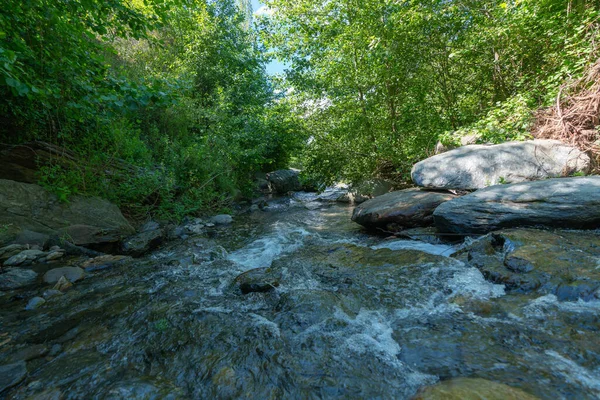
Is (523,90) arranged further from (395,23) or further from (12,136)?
(12,136)

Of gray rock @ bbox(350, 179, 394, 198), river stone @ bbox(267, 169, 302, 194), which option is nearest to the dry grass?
gray rock @ bbox(350, 179, 394, 198)

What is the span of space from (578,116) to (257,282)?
7362 mm

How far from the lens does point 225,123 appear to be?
464 inches

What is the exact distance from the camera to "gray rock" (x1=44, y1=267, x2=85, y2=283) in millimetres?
3992

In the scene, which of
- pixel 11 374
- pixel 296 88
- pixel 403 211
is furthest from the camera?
pixel 296 88

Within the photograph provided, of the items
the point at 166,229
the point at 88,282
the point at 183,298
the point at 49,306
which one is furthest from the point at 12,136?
the point at 183,298

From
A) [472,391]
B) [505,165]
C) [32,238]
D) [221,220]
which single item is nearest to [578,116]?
[505,165]

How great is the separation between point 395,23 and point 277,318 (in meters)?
8.85

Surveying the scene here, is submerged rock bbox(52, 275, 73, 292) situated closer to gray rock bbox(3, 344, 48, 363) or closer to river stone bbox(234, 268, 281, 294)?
gray rock bbox(3, 344, 48, 363)

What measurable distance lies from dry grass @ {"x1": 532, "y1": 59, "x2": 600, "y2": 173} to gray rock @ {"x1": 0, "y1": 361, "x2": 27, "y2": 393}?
881cm

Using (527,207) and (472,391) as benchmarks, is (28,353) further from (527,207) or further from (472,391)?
(527,207)

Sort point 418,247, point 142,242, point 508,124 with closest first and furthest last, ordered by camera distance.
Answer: point 418,247 < point 142,242 < point 508,124

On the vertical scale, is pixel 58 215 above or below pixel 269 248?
above

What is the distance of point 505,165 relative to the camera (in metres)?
5.71
